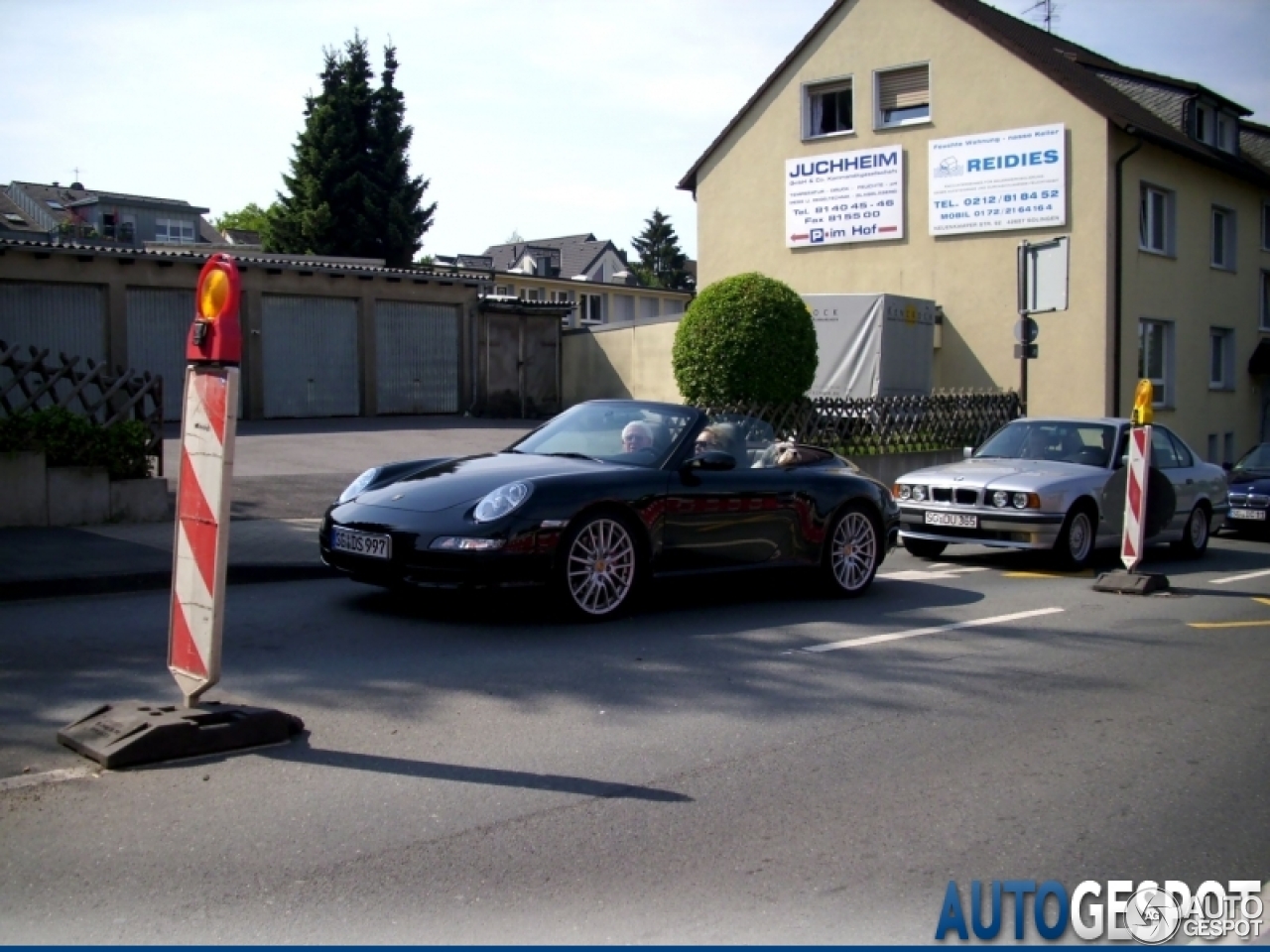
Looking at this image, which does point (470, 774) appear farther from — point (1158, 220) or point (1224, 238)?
point (1224, 238)

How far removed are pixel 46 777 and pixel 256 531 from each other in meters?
7.55

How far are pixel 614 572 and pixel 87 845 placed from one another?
4.67 meters

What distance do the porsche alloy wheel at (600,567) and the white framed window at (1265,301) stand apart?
31.4m

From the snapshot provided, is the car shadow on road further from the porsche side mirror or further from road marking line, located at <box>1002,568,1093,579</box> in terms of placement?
road marking line, located at <box>1002,568,1093,579</box>

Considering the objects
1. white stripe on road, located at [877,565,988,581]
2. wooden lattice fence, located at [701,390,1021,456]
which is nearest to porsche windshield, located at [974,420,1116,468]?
white stripe on road, located at [877,565,988,581]

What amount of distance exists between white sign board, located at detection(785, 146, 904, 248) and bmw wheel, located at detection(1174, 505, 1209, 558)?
51.5 feet

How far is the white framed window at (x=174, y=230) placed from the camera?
71.6m

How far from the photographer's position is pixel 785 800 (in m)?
5.11

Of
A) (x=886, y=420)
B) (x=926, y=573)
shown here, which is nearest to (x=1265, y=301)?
(x=886, y=420)

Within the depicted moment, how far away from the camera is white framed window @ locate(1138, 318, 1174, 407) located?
2945cm

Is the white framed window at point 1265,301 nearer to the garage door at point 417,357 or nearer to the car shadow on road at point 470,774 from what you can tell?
the garage door at point 417,357

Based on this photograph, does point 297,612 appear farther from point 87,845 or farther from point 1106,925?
point 1106,925

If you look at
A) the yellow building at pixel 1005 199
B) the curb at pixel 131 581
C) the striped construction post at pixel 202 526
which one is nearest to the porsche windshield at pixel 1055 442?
the curb at pixel 131 581

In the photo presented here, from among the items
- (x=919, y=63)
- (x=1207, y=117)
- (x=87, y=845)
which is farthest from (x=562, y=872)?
(x=1207, y=117)
